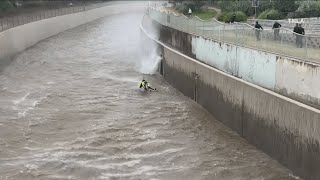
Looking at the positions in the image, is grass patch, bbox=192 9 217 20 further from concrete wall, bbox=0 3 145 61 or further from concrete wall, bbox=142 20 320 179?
concrete wall, bbox=142 20 320 179

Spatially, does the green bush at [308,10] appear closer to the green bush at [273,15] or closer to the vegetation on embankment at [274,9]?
the vegetation on embankment at [274,9]

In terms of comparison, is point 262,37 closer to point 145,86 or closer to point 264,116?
point 264,116

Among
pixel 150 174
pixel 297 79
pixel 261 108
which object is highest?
pixel 297 79

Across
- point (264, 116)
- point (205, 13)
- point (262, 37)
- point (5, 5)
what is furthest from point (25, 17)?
point (264, 116)

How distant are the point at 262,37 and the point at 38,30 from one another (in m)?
38.3

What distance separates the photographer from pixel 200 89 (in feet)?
79.8

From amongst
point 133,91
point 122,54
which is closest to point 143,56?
point 122,54

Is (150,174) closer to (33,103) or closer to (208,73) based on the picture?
(208,73)

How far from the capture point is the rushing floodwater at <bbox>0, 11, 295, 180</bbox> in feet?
53.2

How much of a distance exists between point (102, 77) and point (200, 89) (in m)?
10.8

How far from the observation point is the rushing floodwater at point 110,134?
53.2 ft

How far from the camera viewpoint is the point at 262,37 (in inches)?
790

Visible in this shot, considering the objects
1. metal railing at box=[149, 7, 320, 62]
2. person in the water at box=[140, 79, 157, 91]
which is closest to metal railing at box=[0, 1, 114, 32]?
person in the water at box=[140, 79, 157, 91]

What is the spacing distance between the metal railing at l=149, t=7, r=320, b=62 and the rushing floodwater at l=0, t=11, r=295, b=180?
388 centimetres
